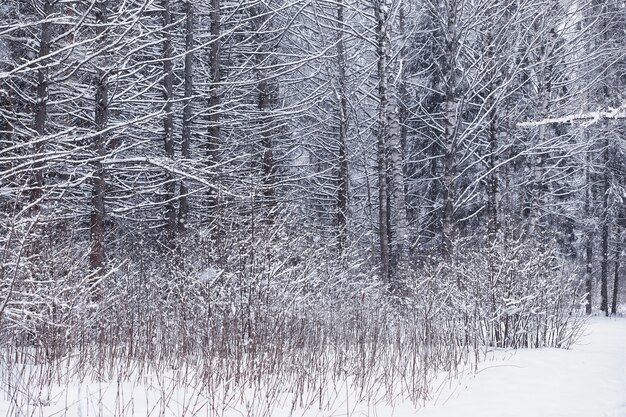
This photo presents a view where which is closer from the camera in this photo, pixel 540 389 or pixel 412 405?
pixel 412 405

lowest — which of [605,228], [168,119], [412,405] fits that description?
[412,405]

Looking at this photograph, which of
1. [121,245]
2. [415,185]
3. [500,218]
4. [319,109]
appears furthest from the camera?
[415,185]

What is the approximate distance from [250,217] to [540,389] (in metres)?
3.79

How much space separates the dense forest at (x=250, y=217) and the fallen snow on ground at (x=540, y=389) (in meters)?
0.40

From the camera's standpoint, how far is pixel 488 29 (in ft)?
39.7

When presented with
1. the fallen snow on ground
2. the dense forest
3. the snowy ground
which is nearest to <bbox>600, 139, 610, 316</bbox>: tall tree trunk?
the dense forest

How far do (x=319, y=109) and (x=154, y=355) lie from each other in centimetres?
1281

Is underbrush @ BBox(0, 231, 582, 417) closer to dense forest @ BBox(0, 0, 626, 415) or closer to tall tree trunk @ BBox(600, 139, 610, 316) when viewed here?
dense forest @ BBox(0, 0, 626, 415)

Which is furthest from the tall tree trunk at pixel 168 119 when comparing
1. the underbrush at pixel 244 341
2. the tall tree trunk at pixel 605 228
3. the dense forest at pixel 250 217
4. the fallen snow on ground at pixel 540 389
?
the tall tree trunk at pixel 605 228

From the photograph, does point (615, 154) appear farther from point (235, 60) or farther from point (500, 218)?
point (235, 60)

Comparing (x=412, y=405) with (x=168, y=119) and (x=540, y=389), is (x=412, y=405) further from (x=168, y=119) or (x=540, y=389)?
(x=168, y=119)

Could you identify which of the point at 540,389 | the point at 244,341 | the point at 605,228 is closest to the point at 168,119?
the point at 244,341

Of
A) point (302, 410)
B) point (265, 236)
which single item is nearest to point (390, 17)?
point (265, 236)

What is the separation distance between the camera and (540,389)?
5.36m
